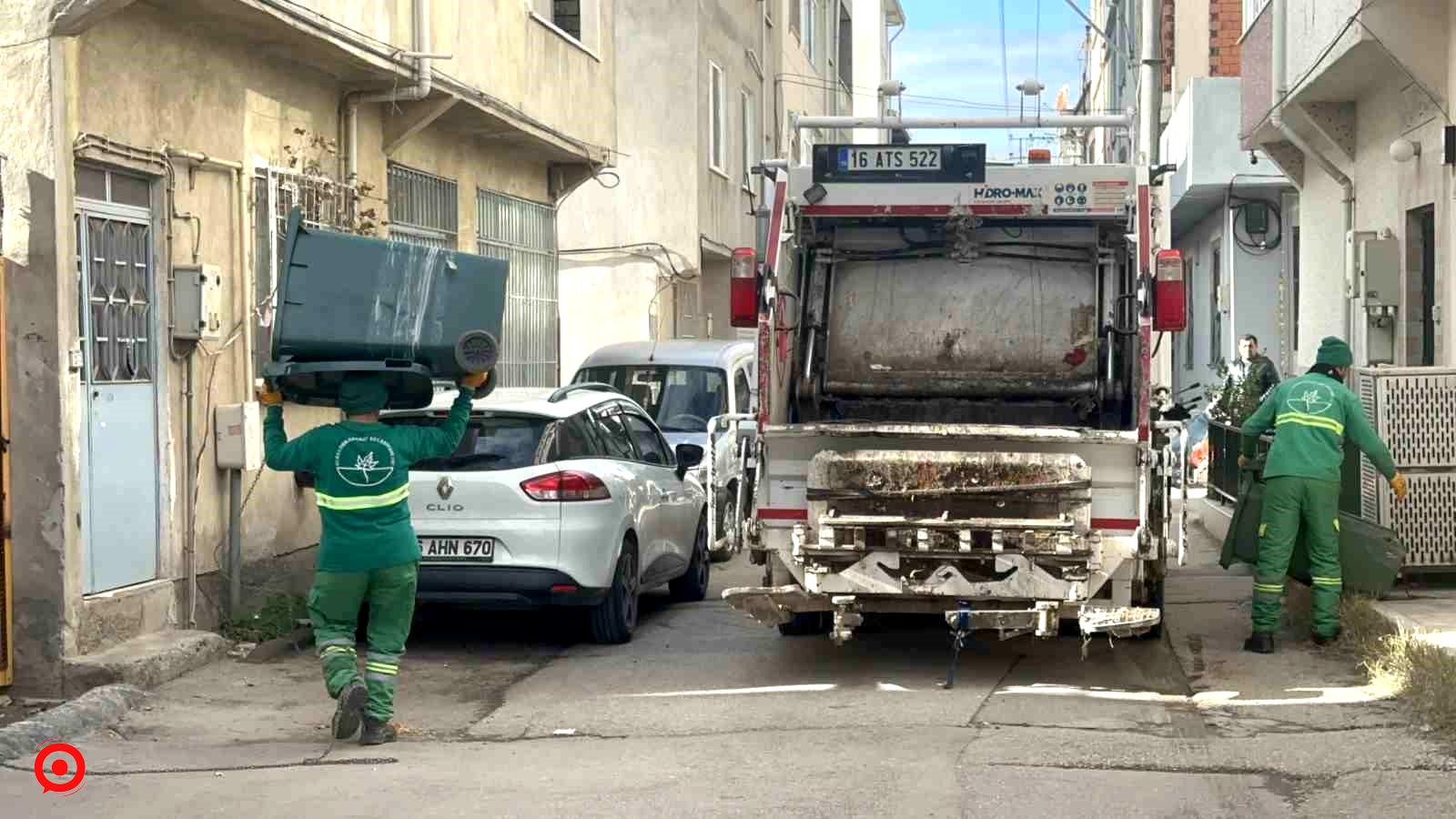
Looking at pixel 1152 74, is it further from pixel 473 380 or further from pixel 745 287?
pixel 473 380

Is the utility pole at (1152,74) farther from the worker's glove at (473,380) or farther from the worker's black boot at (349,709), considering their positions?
the worker's black boot at (349,709)

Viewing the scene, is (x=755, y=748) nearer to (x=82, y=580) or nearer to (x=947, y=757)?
(x=947, y=757)

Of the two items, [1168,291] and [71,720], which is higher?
[1168,291]

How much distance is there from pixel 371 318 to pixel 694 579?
5.09 m

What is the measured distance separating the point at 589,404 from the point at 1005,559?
10.5 ft

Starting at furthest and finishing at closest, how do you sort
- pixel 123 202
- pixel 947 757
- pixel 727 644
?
pixel 727 644, pixel 123 202, pixel 947 757

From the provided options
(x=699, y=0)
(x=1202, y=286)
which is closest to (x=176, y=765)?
(x=699, y=0)

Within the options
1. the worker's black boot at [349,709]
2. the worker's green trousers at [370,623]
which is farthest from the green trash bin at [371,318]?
the worker's black boot at [349,709]

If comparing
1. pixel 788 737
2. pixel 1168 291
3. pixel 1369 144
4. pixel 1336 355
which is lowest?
pixel 788 737

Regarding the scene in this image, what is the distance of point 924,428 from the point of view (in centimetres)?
909

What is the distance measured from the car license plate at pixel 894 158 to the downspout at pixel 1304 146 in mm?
6395

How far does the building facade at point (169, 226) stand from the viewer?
8797mm

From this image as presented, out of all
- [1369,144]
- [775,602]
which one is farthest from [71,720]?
[1369,144]

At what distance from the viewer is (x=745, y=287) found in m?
10.4
